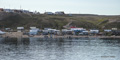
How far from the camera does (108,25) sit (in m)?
199

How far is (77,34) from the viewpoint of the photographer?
538 ft

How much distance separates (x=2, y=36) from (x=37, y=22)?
4600 cm

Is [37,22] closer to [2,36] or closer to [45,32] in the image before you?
[45,32]

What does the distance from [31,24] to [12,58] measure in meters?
123

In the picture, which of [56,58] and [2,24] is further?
[2,24]

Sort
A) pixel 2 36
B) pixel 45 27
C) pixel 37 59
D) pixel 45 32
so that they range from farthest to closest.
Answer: pixel 45 27, pixel 45 32, pixel 2 36, pixel 37 59

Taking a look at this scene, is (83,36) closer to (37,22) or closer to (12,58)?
(37,22)

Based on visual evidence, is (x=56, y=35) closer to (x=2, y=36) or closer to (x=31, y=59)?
(x=2, y=36)

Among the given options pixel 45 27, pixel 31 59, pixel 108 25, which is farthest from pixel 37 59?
pixel 108 25

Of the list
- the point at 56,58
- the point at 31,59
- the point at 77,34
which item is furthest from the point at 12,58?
the point at 77,34

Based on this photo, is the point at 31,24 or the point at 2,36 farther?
the point at 31,24

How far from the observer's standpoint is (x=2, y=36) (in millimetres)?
152125

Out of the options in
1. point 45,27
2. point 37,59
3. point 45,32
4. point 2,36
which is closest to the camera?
point 37,59

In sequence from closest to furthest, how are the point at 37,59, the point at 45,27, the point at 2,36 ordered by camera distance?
the point at 37,59, the point at 2,36, the point at 45,27
